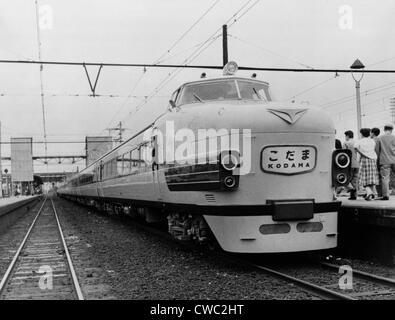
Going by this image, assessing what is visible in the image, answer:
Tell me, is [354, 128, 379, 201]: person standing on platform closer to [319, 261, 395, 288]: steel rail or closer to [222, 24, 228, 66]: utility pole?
[319, 261, 395, 288]: steel rail

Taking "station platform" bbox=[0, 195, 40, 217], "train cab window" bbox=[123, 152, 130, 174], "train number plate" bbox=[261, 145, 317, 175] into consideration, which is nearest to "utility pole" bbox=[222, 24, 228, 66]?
"train cab window" bbox=[123, 152, 130, 174]

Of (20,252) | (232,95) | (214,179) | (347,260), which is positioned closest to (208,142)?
(214,179)

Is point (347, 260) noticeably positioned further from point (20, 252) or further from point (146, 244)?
point (20, 252)

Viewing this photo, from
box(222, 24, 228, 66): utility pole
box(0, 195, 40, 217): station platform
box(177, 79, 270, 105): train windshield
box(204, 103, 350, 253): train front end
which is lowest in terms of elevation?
box(0, 195, 40, 217): station platform

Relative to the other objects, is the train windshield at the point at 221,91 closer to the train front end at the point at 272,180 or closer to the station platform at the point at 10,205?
the train front end at the point at 272,180

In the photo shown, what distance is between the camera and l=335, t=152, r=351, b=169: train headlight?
791 centimetres

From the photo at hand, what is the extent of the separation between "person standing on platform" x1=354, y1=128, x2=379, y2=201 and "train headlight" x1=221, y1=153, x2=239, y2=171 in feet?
11.8

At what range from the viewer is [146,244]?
11672 mm

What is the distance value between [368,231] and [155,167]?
159 inches

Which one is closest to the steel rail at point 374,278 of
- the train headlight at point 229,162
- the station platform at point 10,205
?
the train headlight at point 229,162

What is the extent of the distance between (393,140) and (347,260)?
2780 mm

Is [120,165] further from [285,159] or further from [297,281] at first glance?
[297,281]

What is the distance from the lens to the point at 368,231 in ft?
27.3

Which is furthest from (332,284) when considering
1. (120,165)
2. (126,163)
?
(120,165)
